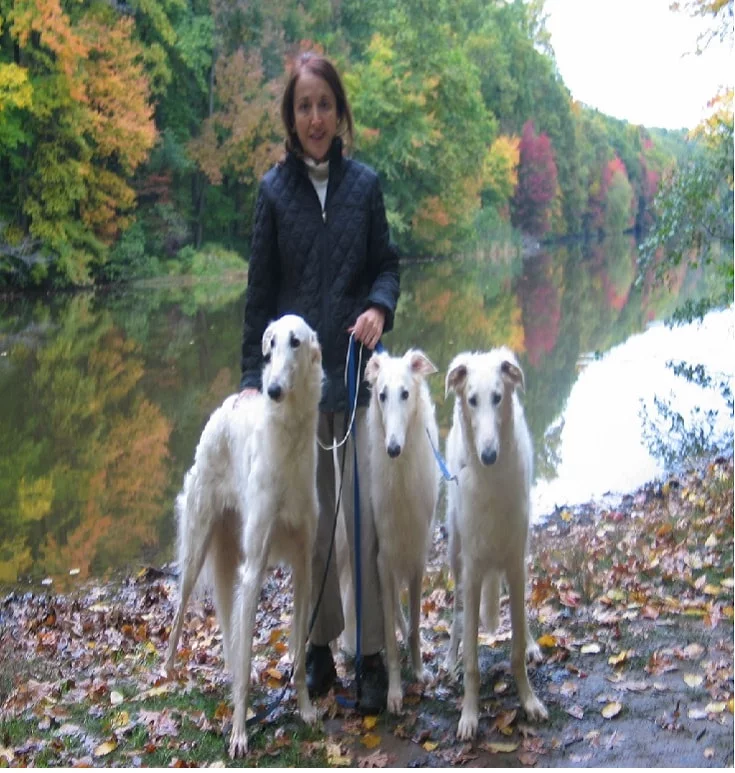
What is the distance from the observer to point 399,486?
3643 mm

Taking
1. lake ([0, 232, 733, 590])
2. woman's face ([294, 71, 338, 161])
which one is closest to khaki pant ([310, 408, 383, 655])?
woman's face ([294, 71, 338, 161])

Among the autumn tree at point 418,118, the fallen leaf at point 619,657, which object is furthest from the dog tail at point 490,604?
the autumn tree at point 418,118

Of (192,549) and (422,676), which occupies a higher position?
(192,549)

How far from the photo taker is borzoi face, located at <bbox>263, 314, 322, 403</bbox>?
124 inches

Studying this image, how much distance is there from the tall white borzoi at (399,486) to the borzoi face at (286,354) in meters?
0.40

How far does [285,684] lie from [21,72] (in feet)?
67.2

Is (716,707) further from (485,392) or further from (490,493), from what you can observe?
(485,392)

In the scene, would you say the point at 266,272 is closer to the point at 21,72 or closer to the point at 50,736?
the point at 50,736

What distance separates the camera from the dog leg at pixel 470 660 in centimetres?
329

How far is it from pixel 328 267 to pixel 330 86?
0.72 meters

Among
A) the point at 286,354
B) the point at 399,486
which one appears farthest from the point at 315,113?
the point at 399,486

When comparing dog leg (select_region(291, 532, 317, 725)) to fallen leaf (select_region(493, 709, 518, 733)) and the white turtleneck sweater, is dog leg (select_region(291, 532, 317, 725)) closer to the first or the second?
Answer: fallen leaf (select_region(493, 709, 518, 733))

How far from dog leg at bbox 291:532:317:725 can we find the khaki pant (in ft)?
0.49

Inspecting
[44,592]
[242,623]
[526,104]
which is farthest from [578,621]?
[526,104]
